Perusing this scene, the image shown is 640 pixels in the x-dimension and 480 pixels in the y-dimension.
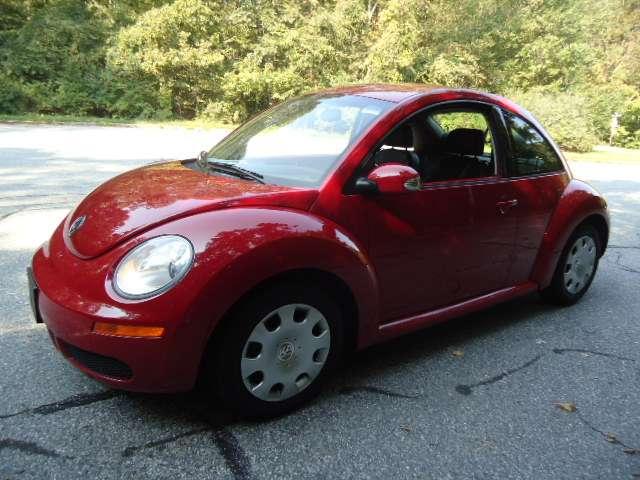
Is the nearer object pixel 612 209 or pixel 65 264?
pixel 65 264

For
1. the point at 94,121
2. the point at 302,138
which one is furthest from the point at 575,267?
the point at 94,121

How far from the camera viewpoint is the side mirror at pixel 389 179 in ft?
8.72

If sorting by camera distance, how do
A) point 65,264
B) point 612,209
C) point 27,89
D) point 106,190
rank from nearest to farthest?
point 65,264 < point 106,190 < point 612,209 < point 27,89

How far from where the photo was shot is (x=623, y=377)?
10.4ft

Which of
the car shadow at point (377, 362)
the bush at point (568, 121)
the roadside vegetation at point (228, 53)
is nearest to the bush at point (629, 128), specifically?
the roadside vegetation at point (228, 53)

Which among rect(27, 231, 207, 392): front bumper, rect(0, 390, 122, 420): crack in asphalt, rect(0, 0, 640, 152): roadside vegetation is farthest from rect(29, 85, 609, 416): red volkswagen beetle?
rect(0, 0, 640, 152): roadside vegetation

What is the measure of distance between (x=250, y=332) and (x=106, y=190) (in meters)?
1.25

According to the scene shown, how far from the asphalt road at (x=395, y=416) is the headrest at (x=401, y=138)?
4.03ft

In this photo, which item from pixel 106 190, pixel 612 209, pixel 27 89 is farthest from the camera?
pixel 27 89

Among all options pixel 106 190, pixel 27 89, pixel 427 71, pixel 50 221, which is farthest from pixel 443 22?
pixel 106 190

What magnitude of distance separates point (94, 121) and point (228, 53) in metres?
6.83

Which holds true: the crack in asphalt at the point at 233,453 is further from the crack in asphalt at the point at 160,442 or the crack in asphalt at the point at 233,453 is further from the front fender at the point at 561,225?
the front fender at the point at 561,225

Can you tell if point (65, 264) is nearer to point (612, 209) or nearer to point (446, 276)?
point (446, 276)

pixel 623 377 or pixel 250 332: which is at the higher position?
pixel 250 332
